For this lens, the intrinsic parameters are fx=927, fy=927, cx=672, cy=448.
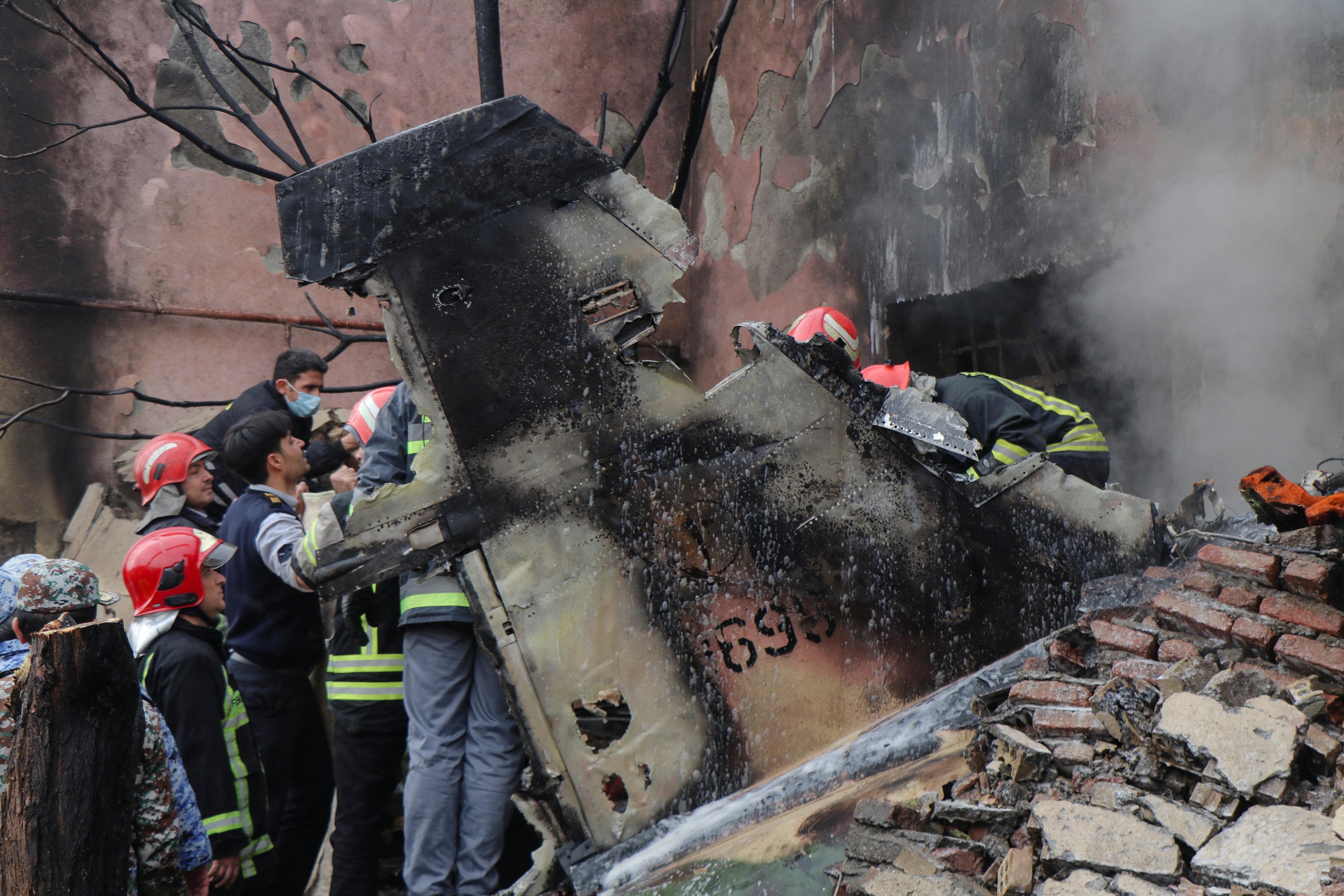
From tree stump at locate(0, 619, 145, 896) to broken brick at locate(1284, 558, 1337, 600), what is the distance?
2986mm

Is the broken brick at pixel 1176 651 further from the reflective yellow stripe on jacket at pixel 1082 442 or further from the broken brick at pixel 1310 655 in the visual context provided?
the reflective yellow stripe on jacket at pixel 1082 442

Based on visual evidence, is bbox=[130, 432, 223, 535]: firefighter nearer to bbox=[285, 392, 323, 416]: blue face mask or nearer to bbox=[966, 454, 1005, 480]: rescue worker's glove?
bbox=[285, 392, 323, 416]: blue face mask

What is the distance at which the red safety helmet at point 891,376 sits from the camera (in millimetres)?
4031

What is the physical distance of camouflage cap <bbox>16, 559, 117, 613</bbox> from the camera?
90.1 inches

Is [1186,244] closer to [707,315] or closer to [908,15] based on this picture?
[908,15]

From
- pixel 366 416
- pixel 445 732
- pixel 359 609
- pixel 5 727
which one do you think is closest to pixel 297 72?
pixel 366 416

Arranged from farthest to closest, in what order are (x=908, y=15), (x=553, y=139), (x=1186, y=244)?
1. (x=908, y=15)
2. (x=1186, y=244)
3. (x=553, y=139)

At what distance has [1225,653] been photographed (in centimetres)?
257

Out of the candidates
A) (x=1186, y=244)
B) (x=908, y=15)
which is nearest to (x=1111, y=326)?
(x=1186, y=244)

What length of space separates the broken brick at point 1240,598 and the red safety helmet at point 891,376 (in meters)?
1.58

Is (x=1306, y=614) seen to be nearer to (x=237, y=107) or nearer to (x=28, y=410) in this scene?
(x=237, y=107)

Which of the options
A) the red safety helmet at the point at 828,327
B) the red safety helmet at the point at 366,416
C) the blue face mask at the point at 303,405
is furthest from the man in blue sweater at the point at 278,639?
the red safety helmet at the point at 828,327

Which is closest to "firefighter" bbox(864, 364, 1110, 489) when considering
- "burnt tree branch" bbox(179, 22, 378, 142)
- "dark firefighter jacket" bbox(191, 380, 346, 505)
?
"dark firefighter jacket" bbox(191, 380, 346, 505)

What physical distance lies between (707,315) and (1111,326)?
3.33 m
